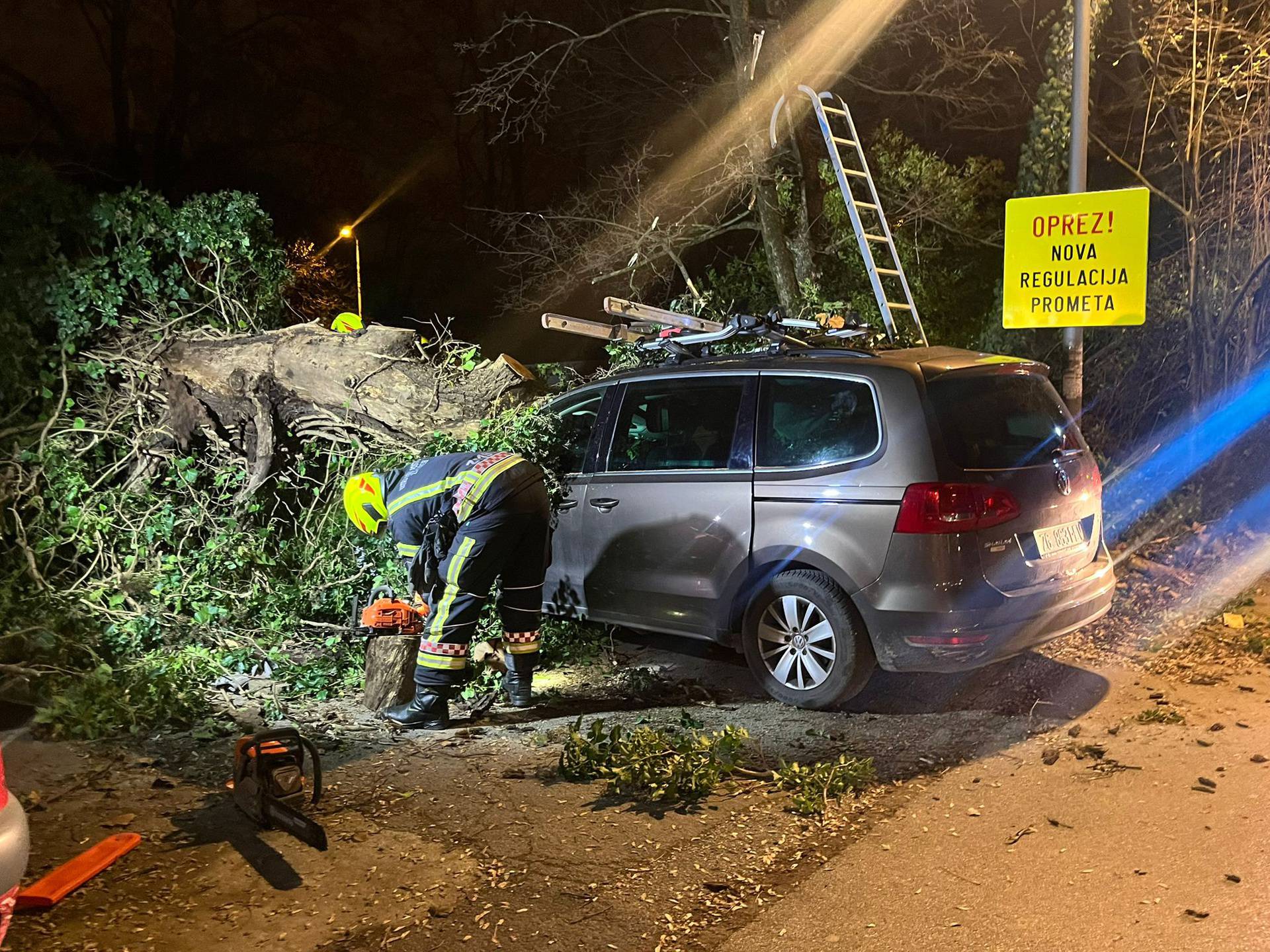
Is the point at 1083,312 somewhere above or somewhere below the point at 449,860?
above

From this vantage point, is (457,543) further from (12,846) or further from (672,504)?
(12,846)

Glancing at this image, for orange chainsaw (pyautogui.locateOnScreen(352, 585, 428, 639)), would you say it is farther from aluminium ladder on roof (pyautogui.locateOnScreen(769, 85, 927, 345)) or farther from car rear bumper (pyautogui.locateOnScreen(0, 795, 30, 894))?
aluminium ladder on roof (pyautogui.locateOnScreen(769, 85, 927, 345))

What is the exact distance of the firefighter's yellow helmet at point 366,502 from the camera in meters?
5.61

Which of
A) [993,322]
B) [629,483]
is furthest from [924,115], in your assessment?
[629,483]

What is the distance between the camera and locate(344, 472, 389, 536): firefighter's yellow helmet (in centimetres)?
561

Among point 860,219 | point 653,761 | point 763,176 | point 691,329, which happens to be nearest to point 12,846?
point 653,761

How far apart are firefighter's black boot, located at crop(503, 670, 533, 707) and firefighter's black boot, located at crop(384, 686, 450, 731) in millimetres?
449

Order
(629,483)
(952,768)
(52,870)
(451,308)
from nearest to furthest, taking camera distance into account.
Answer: (52,870) < (952,768) < (629,483) < (451,308)

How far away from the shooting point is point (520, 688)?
580cm

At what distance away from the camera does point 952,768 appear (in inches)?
186

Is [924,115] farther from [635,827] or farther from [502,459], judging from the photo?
[635,827]

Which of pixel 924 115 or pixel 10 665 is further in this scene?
pixel 924 115

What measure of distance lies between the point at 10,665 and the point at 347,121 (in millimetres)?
22230

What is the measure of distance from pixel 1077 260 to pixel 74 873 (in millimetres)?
7094
